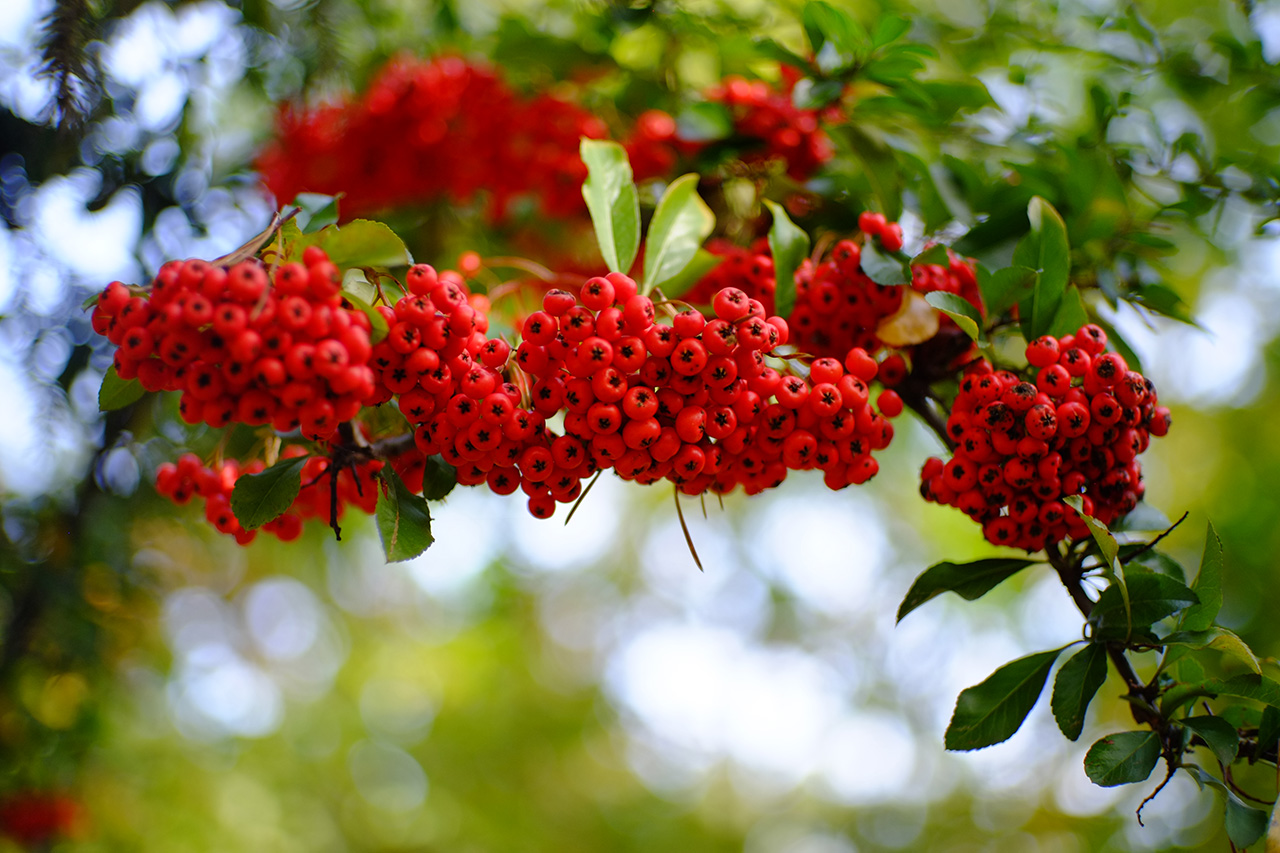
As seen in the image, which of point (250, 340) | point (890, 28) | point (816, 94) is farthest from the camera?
point (816, 94)

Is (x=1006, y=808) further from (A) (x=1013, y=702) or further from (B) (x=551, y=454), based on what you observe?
(B) (x=551, y=454)

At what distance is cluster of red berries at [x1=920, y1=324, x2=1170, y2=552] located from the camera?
117cm

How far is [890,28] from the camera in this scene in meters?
1.60

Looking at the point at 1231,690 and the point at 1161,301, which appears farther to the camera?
the point at 1161,301

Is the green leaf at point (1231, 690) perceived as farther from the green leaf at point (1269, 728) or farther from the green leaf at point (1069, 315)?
the green leaf at point (1069, 315)

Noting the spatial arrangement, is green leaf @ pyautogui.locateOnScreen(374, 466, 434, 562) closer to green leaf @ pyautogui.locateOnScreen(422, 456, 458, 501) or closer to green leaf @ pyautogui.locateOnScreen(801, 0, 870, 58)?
green leaf @ pyautogui.locateOnScreen(422, 456, 458, 501)

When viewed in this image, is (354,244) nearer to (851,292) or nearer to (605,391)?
Answer: (605,391)

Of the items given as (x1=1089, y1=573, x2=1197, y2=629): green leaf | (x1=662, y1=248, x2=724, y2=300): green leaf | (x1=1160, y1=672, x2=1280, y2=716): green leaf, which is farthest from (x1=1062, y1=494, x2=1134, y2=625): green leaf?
(x1=662, y1=248, x2=724, y2=300): green leaf

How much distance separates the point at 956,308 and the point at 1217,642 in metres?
0.61

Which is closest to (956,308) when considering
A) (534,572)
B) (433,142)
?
(433,142)

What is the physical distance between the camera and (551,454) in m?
1.12

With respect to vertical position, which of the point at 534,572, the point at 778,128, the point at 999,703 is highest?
the point at 778,128

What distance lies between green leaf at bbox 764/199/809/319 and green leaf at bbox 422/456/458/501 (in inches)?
24.8

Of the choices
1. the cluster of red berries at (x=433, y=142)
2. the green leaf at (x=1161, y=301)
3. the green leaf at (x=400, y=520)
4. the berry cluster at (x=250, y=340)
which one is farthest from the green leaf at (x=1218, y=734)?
the cluster of red berries at (x=433, y=142)
